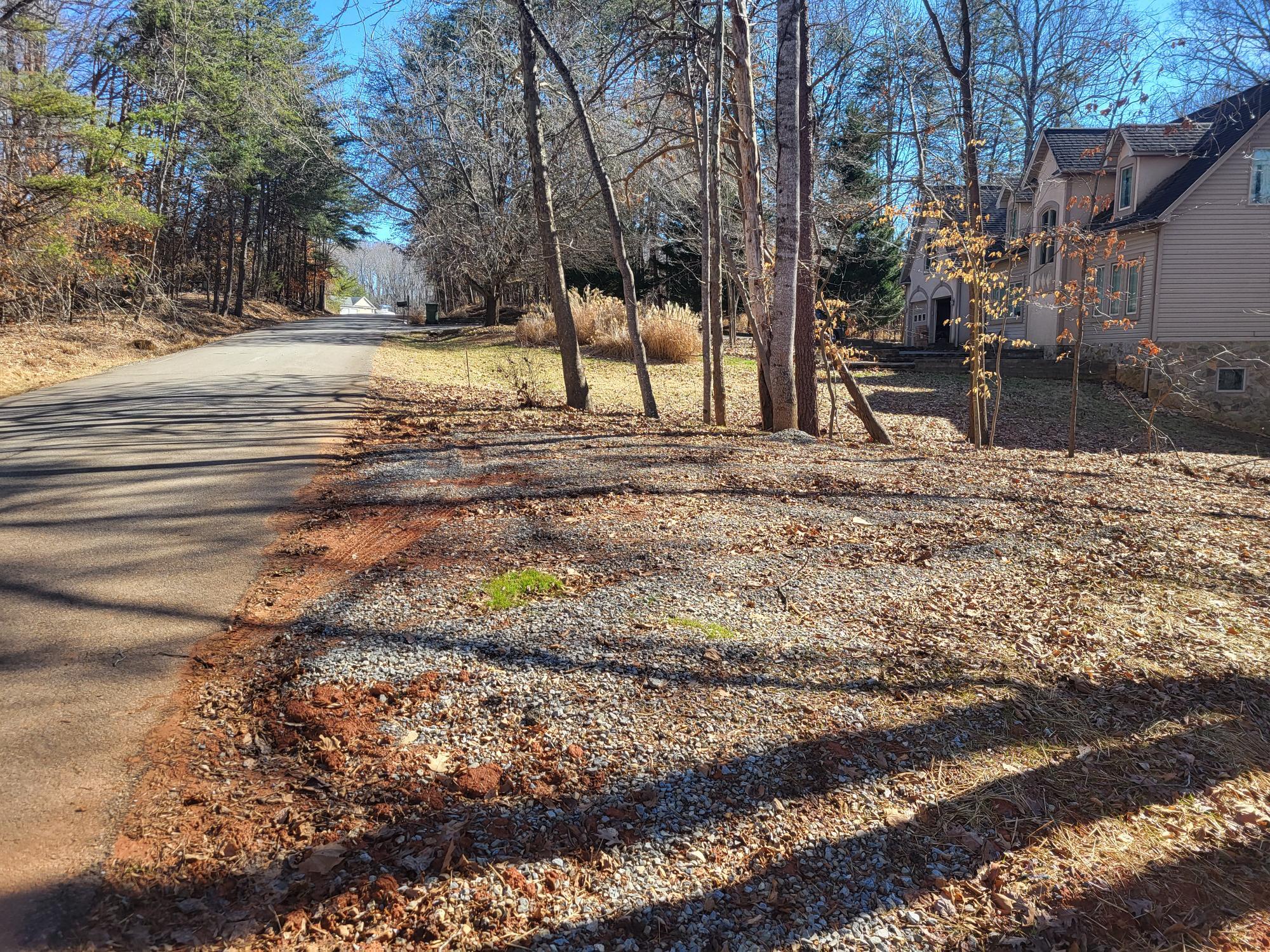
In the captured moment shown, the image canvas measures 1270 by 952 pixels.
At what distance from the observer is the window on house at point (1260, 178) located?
68.4 ft

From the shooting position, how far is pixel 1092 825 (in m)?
2.84

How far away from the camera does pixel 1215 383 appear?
21781 millimetres

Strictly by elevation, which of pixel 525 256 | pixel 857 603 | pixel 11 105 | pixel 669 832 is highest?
pixel 11 105

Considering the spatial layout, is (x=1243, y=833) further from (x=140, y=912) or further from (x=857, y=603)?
(x=140, y=912)

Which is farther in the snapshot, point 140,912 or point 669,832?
point 669,832

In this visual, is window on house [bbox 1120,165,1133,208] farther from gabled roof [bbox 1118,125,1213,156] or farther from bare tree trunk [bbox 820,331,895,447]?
→ bare tree trunk [bbox 820,331,895,447]

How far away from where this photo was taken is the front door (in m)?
34.8

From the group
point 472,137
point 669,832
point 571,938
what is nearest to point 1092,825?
point 669,832

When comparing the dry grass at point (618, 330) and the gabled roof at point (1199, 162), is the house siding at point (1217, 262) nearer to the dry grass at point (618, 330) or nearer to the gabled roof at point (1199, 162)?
the gabled roof at point (1199, 162)

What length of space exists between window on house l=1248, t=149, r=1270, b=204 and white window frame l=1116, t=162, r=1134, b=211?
281cm

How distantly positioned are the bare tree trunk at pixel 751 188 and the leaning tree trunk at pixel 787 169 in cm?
120

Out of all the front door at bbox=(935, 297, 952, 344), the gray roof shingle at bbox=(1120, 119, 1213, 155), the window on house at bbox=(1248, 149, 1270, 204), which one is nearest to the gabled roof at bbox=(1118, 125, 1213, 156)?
the gray roof shingle at bbox=(1120, 119, 1213, 155)

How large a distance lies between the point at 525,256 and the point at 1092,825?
25.9 meters

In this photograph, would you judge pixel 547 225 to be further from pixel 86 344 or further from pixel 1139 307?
pixel 1139 307
